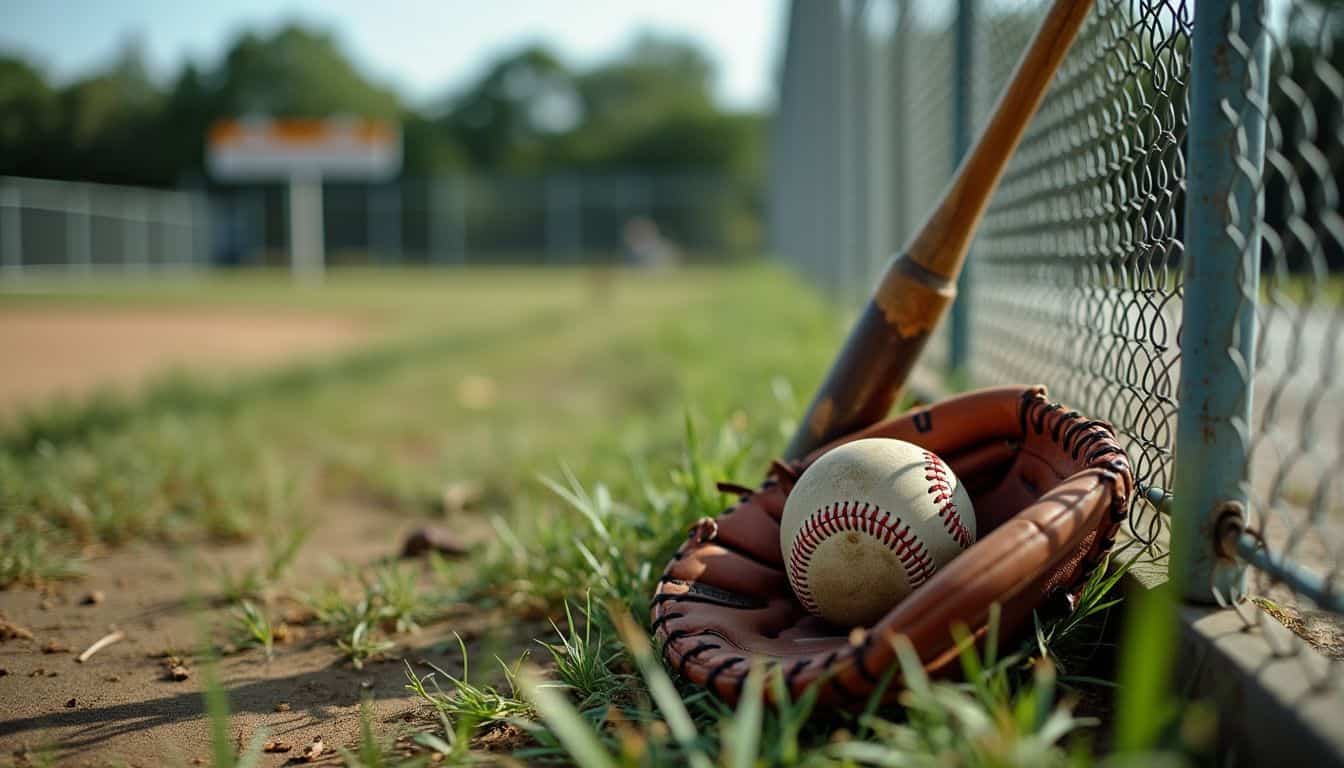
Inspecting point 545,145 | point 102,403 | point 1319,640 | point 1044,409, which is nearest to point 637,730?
point 1044,409

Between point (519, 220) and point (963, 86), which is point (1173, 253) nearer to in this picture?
point (963, 86)

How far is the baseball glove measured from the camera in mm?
1378

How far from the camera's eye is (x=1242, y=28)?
55.7 inches

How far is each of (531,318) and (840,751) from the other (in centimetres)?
1112

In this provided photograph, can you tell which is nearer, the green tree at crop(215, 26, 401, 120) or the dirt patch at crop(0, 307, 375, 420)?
the dirt patch at crop(0, 307, 375, 420)

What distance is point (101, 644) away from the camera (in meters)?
2.20

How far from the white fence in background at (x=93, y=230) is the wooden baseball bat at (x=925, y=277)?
81.1 feet

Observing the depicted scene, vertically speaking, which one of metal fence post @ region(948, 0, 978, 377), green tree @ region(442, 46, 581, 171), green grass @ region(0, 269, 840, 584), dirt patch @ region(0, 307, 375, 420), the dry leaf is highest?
green tree @ region(442, 46, 581, 171)

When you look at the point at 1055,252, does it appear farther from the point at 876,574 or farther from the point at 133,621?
the point at 133,621

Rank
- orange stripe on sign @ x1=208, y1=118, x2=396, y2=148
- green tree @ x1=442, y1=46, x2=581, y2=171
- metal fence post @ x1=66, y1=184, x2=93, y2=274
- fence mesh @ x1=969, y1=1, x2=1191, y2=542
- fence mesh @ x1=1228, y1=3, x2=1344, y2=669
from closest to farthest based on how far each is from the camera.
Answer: fence mesh @ x1=1228, y1=3, x2=1344, y2=669, fence mesh @ x1=969, y1=1, x2=1191, y2=542, metal fence post @ x1=66, y1=184, x2=93, y2=274, orange stripe on sign @ x1=208, y1=118, x2=396, y2=148, green tree @ x1=442, y1=46, x2=581, y2=171

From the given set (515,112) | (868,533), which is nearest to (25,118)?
(868,533)

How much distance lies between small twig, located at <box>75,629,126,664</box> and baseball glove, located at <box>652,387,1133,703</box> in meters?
1.25

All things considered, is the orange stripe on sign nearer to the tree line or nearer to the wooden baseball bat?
the tree line

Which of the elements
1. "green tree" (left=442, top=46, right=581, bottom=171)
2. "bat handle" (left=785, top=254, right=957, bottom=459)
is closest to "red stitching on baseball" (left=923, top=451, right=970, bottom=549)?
"bat handle" (left=785, top=254, right=957, bottom=459)
